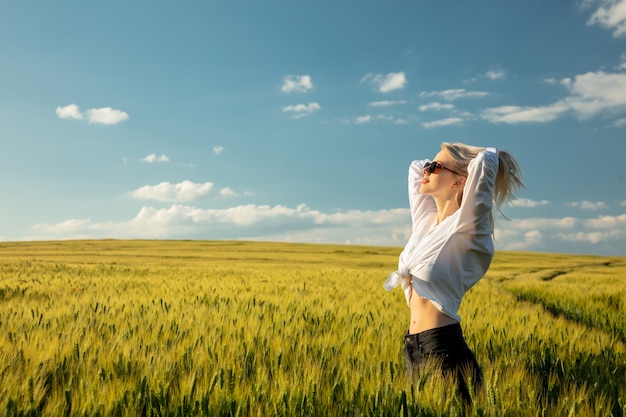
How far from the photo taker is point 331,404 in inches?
106

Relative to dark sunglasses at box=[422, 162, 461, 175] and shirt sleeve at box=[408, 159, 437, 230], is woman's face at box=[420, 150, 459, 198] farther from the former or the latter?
shirt sleeve at box=[408, 159, 437, 230]

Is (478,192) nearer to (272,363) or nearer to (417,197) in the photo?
(417,197)

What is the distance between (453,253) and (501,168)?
0.62 m

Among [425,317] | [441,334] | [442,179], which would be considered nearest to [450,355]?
[441,334]

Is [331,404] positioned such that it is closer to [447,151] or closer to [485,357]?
[447,151]

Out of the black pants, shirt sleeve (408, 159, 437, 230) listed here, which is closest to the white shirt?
the black pants

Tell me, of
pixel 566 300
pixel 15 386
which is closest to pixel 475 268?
pixel 15 386

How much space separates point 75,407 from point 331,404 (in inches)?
51.2

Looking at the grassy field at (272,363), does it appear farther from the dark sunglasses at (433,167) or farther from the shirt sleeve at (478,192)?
the dark sunglasses at (433,167)

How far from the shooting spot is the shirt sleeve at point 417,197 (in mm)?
3830

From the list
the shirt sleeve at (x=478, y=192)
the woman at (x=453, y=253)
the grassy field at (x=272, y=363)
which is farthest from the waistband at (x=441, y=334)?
the shirt sleeve at (x=478, y=192)

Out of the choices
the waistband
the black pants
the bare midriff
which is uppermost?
the bare midriff

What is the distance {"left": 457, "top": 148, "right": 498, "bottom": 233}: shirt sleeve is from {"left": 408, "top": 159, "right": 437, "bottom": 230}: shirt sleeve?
750 millimetres

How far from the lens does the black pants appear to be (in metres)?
3.00
